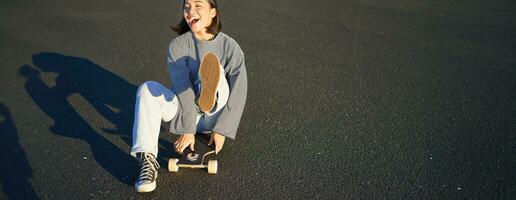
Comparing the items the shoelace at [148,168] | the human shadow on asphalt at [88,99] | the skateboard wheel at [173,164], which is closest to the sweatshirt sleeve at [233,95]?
the skateboard wheel at [173,164]

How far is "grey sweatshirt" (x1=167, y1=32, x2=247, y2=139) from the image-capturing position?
2.77 meters

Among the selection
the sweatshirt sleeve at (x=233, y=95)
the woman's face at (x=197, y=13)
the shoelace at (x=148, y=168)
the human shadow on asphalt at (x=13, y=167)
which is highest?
the woman's face at (x=197, y=13)

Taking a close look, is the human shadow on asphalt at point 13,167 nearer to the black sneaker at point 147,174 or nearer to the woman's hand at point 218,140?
the black sneaker at point 147,174

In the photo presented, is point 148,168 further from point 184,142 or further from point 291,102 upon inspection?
point 291,102

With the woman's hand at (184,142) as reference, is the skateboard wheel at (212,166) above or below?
below

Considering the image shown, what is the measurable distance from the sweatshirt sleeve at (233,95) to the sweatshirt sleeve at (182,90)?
18 cm

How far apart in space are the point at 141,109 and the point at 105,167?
1.60 ft

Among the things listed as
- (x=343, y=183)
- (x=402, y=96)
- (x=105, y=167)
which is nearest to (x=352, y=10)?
(x=402, y=96)

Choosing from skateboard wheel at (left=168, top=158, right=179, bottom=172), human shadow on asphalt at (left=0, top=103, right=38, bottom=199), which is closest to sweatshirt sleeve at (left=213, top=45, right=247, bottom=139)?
skateboard wheel at (left=168, top=158, right=179, bottom=172)

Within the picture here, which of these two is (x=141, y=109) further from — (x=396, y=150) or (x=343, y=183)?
(x=396, y=150)

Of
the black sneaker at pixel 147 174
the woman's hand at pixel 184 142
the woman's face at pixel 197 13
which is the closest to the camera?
the black sneaker at pixel 147 174

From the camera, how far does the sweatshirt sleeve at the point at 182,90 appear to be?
8.97 feet

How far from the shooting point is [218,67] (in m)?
2.49

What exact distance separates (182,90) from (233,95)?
1.00 feet
